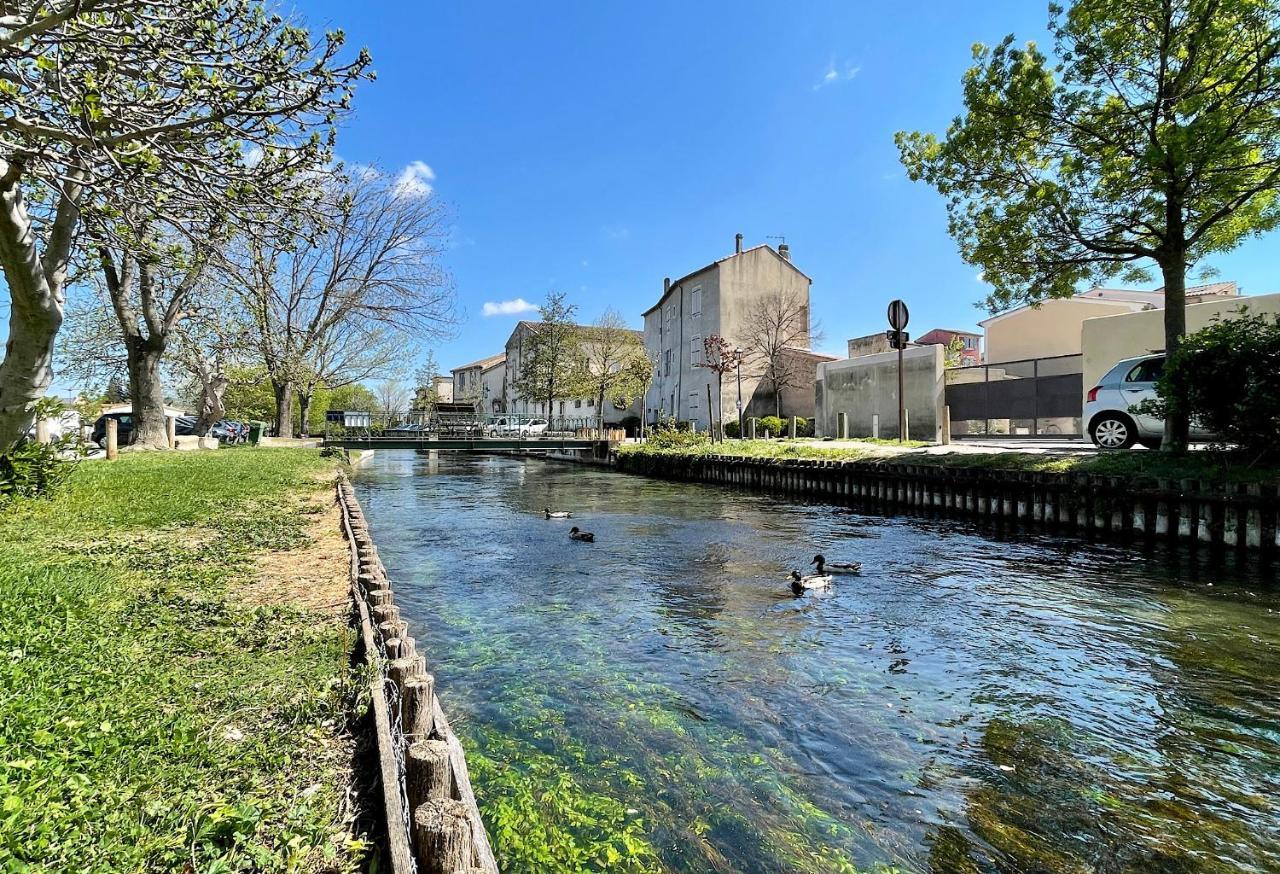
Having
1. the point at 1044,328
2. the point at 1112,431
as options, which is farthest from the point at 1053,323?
the point at 1112,431

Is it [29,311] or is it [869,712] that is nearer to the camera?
[869,712]

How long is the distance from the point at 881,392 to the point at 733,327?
41.6 feet

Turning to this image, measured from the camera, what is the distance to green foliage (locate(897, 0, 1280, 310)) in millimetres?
10766

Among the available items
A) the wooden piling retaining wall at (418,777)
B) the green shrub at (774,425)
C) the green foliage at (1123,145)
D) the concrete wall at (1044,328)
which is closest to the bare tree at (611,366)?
the green shrub at (774,425)

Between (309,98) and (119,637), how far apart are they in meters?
4.38

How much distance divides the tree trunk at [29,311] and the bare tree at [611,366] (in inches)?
1424

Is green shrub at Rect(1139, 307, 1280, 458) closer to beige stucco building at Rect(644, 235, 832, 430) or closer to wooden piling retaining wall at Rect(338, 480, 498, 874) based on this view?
wooden piling retaining wall at Rect(338, 480, 498, 874)

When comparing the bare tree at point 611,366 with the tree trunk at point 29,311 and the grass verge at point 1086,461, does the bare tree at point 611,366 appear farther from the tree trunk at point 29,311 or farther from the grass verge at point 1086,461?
the tree trunk at point 29,311

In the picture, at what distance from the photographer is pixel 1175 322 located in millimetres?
12094

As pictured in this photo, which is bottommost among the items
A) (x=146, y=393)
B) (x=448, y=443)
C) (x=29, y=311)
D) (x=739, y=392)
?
(x=448, y=443)

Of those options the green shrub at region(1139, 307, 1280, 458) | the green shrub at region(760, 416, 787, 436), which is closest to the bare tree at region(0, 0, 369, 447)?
the green shrub at region(1139, 307, 1280, 458)

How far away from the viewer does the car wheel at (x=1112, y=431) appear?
A: 13.5 meters

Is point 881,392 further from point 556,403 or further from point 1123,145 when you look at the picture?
point 556,403

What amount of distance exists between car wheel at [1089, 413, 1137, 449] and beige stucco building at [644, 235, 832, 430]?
22.2 m
